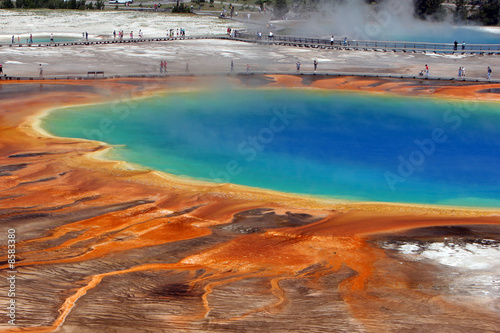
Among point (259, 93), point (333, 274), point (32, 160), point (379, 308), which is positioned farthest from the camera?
point (259, 93)

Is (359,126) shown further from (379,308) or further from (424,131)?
(379,308)

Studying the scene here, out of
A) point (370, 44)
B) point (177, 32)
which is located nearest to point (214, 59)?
point (177, 32)

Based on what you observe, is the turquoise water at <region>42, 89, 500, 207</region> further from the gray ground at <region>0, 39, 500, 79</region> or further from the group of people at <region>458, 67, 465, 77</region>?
the gray ground at <region>0, 39, 500, 79</region>

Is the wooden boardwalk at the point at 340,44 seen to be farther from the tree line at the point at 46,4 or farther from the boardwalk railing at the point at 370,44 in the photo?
the tree line at the point at 46,4

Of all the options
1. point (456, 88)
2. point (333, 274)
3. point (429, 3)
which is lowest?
point (333, 274)

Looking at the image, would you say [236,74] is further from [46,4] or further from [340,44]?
[46,4]

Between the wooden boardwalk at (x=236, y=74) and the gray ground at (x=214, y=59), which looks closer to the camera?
the wooden boardwalk at (x=236, y=74)

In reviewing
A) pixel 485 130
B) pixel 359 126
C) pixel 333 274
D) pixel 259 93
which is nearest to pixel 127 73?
pixel 259 93

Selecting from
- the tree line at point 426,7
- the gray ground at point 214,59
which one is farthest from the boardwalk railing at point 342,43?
the tree line at point 426,7
